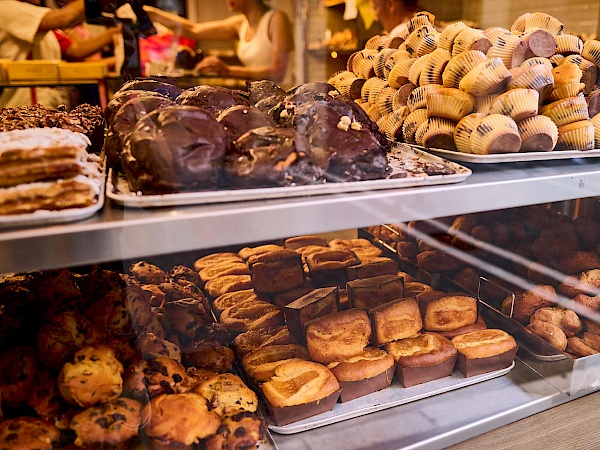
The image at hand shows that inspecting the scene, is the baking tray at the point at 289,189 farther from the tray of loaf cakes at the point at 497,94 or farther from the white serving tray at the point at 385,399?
the white serving tray at the point at 385,399

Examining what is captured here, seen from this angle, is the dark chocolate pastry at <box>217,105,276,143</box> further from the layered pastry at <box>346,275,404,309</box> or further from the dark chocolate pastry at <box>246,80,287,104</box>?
the layered pastry at <box>346,275,404,309</box>

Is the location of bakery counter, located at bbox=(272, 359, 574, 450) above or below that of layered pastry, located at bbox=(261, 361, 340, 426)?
below

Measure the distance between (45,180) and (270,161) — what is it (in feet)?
1.21

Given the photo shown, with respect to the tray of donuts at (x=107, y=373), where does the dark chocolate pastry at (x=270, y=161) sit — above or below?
above

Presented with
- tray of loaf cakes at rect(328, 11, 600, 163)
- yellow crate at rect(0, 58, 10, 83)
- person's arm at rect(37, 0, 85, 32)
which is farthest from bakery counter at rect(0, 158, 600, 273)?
yellow crate at rect(0, 58, 10, 83)

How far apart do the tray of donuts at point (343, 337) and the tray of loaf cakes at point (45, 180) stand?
635 millimetres

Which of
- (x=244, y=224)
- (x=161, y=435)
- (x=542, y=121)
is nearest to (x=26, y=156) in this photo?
(x=244, y=224)

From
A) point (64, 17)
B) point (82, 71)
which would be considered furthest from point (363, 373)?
point (82, 71)

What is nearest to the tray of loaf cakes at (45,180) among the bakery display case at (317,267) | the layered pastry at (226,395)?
the bakery display case at (317,267)

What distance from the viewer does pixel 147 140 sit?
866mm

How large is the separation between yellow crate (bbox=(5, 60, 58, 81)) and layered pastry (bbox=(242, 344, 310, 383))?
138 cm

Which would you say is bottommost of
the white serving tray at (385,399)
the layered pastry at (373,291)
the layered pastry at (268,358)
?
the white serving tray at (385,399)

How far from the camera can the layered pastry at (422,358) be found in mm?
1286

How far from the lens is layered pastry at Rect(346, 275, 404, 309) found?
143 cm
